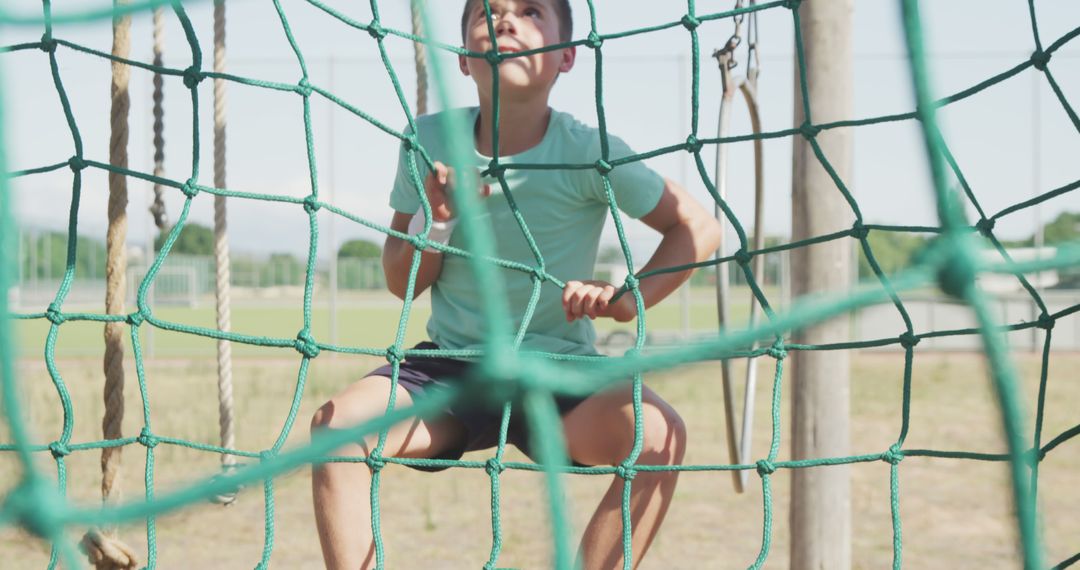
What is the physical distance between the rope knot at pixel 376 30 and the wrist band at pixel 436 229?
0.22m

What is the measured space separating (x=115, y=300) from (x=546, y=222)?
59 centimetres

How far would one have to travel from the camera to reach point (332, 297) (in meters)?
6.79

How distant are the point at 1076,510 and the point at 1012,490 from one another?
247cm

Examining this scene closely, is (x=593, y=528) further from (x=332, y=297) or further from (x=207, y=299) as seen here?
(x=207, y=299)

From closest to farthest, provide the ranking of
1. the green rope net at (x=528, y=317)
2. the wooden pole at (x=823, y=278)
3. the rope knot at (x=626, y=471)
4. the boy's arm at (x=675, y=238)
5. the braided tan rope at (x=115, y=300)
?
the green rope net at (x=528, y=317) < the rope knot at (x=626, y=471) < the boy's arm at (x=675, y=238) < the braided tan rope at (x=115, y=300) < the wooden pole at (x=823, y=278)

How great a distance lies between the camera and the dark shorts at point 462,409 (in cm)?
120

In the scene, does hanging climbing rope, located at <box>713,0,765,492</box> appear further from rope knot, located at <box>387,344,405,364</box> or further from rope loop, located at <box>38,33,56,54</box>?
rope loop, located at <box>38,33,56,54</box>

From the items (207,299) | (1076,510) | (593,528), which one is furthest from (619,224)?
(207,299)

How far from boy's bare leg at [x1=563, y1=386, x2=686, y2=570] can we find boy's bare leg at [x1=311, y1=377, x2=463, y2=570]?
0.62 ft

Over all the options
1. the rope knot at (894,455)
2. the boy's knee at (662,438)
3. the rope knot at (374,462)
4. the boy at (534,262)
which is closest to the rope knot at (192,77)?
the boy at (534,262)

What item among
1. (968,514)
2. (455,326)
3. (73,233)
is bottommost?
(968,514)

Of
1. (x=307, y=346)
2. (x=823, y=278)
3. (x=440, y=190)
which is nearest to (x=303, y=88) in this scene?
(x=440, y=190)

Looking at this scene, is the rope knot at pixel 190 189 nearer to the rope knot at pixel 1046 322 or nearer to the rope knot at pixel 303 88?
the rope knot at pixel 303 88

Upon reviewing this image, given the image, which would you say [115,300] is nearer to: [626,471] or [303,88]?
[303,88]
